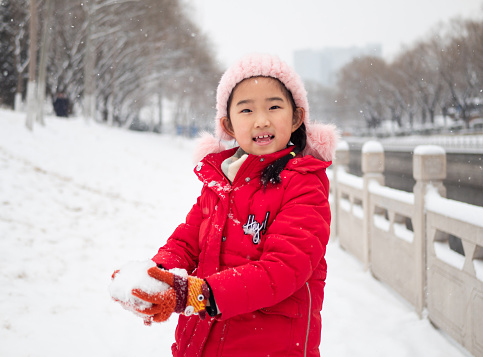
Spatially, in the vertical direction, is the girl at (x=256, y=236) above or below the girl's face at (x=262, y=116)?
below

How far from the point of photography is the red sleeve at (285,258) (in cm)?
117

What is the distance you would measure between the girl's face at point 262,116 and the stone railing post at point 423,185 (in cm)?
256

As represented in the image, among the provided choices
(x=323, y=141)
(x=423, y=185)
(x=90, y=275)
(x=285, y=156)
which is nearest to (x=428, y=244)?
(x=423, y=185)

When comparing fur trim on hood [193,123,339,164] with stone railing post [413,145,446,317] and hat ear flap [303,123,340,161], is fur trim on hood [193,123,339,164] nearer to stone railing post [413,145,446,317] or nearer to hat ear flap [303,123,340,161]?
hat ear flap [303,123,340,161]

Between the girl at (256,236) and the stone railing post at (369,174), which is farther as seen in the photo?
the stone railing post at (369,174)

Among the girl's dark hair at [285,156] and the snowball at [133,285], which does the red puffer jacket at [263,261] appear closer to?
the girl's dark hair at [285,156]

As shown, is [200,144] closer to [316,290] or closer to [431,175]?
[316,290]

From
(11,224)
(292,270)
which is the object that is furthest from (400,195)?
(11,224)

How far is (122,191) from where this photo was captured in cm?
1002

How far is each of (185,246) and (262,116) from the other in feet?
2.09

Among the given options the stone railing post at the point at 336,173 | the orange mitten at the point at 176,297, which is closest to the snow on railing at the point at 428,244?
the stone railing post at the point at 336,173

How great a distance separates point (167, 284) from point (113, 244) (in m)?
5.48

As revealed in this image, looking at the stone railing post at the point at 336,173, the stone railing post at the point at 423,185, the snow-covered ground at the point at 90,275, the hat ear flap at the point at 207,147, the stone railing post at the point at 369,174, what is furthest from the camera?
the stone railing post at the point at 336,173

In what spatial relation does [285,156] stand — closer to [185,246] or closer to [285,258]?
[285,258]
